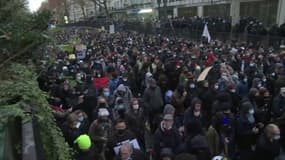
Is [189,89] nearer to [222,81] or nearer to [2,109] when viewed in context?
[222,81]

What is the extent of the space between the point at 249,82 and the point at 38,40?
6950 millimetres

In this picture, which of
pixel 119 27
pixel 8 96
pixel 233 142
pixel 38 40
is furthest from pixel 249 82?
pixel 119 27

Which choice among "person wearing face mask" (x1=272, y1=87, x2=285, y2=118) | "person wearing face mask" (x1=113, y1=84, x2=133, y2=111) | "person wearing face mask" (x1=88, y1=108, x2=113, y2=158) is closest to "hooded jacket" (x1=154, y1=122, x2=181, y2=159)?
"person wearing face mask" (x1=88, y1=108, x2=113, y2=158)

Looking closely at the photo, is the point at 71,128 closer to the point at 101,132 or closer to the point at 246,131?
the point at 101,132

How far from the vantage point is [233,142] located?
6656 mm

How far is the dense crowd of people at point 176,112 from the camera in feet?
18.1

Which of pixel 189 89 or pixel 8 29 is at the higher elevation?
pixel 8 29

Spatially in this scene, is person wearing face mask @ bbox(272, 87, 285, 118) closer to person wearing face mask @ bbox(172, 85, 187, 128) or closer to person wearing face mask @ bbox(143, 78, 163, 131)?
person wearing face mask @ bbox(172, 85, 187, 128)

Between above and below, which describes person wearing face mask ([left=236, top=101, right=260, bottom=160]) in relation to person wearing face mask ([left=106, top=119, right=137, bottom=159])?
below

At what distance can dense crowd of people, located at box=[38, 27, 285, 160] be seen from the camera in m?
5.52

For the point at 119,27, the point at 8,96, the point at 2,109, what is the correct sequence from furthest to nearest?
1. the point at 119,27
2. the point at 8,96
3. the point at 2,109

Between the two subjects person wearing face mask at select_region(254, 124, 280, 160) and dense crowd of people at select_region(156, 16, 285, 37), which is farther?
dense crowd of people at select_region(156, 16, 285, 37)

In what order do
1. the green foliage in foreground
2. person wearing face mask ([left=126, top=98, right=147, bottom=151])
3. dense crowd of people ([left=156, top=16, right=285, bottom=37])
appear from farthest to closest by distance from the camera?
dense crowd of people ([left=156, top=16, right=285, bottom=37])
person wearing face mask ([left=126, top=98, right=147, bottom=151])
the green foliage in foreground

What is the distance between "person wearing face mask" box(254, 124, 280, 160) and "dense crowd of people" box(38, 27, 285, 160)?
0.02 metres
